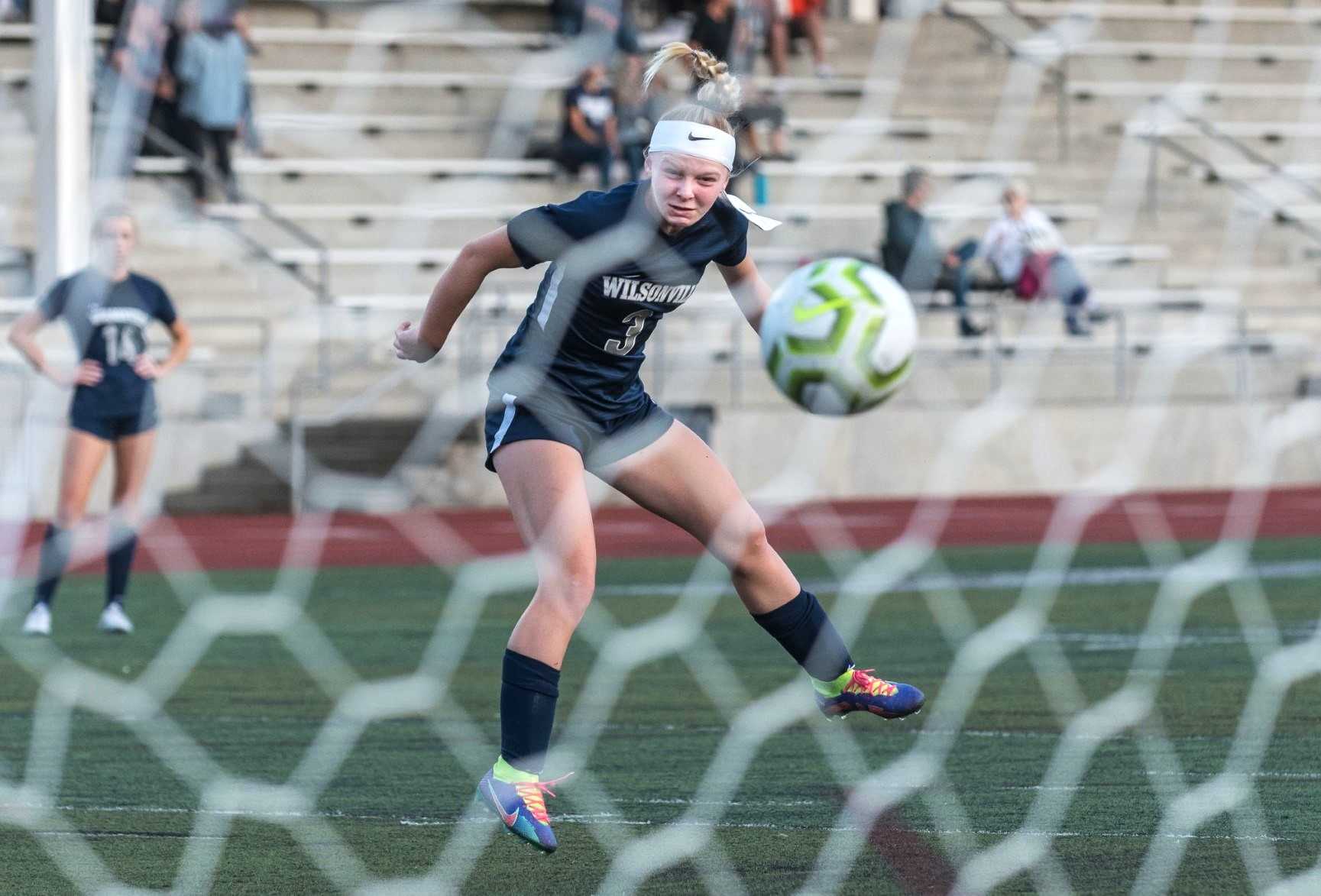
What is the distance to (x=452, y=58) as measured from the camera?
14570 millimetres

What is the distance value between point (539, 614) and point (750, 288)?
968mm

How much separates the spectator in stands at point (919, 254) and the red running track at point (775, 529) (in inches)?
60.2

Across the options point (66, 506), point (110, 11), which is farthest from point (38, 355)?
point (110, 11)

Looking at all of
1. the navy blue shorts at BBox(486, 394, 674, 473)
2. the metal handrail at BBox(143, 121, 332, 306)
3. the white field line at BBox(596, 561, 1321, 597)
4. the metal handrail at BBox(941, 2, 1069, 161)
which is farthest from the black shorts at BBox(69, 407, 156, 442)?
the metal handrail at BBox(941, 2, 1069, 161)

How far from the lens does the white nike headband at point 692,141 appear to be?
457cm

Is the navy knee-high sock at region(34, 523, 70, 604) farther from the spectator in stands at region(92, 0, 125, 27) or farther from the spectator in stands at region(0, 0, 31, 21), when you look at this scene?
the spectator in stands at region(0, 0, 31, 21)

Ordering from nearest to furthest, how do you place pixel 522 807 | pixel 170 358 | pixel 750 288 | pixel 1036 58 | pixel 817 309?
pixel 522 807, pixel 817 309, pixel 750 288, pixel 170 358, pixel 1036 58

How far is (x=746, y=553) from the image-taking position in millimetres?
4859

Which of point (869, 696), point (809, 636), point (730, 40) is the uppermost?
point (809, 636)

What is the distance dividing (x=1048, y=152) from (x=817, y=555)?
19.1ft

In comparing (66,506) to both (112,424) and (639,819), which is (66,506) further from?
(639,819)

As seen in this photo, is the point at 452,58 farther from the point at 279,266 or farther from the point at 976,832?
the point at 976,832

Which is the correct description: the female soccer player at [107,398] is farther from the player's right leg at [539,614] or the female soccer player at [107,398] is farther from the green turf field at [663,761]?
the player's right leg at [539,614]

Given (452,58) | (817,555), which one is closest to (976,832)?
(817,555)
